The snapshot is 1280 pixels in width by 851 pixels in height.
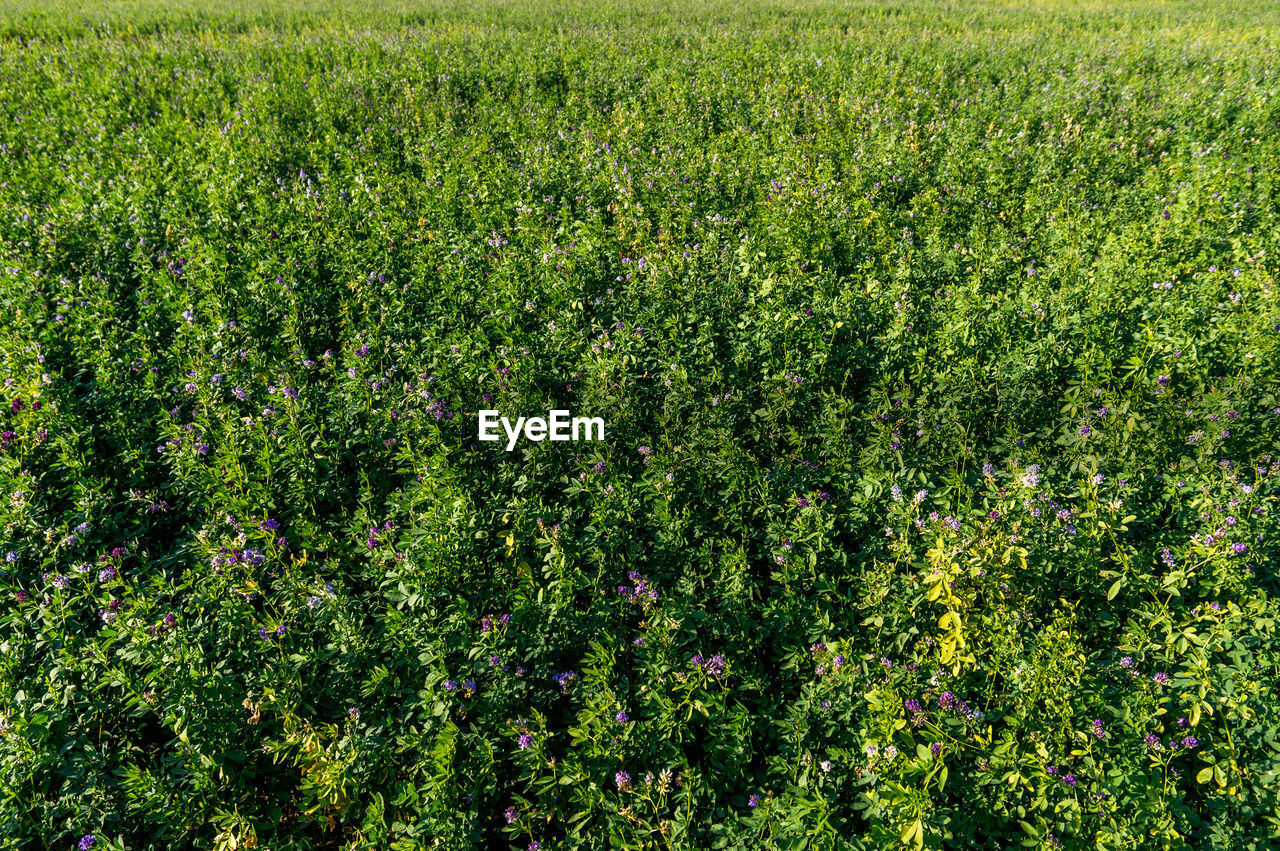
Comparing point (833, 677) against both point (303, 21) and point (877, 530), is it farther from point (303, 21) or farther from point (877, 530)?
point (303, 21)

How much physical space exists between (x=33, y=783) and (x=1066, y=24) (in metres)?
27.7

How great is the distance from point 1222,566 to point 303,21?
2574 cm

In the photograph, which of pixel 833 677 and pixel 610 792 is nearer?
pixel 610 792

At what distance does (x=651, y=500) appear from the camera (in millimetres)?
4289

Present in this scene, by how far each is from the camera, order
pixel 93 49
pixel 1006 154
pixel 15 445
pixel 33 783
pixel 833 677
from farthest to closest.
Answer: pixel 93 49
pixel 1006 154
pixel 15 445
pixel 833 677
pixel 33 783

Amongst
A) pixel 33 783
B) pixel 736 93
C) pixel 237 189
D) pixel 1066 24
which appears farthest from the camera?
pixel 1066 24

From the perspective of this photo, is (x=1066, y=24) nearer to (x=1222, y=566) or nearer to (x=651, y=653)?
(x=1222, y=566)

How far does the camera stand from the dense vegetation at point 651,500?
287 cm

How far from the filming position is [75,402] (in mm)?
5039

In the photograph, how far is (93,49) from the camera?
15.8 meters

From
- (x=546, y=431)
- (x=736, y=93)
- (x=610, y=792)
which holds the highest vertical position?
(x=736, y=93)

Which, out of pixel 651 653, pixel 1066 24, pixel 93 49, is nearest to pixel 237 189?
pixel 651 653

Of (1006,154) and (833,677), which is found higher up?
(1006,154)

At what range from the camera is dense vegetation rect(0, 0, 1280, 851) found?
2865 millimetres
